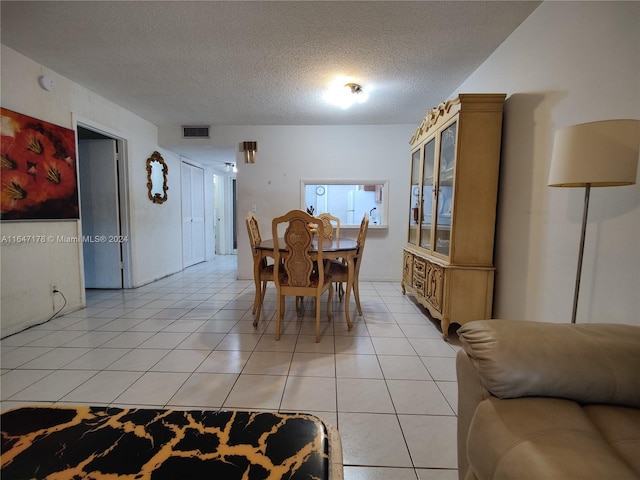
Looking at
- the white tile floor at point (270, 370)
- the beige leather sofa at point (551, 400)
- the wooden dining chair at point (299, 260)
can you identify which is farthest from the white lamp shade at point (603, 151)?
the wooden dining chair at point (299, 260)

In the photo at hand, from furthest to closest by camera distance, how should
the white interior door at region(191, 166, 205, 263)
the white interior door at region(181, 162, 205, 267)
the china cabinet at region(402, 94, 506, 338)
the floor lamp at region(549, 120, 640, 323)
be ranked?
the white interior door at region(191, 166, 205, 263), the white interior door at region(181, 162, 205, 267), the china cabinet at region(402, 94, 506, 338), the floor lamp at region(549, 120, 640, 323)

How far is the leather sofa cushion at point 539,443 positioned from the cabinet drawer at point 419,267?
195 centimetres

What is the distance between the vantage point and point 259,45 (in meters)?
A: 2.19

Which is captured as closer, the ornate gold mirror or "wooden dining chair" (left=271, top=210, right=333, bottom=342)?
"wooden dining chair" (left=271, top=210, right=333, bottom=342)

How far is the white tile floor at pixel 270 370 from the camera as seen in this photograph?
1.31m

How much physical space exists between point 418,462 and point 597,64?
6.98 feet

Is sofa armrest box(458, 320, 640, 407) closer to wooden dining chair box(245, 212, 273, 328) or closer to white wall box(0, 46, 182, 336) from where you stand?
wooden dining chair box(245, 212, 273, 328)

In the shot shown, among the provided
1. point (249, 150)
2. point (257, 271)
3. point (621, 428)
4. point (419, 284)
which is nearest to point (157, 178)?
point (249, 150)

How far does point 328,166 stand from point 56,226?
3.26 meters

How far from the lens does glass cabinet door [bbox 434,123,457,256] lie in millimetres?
2352

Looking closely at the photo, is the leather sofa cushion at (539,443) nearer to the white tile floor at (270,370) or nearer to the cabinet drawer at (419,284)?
the white tile floor at (270,370)

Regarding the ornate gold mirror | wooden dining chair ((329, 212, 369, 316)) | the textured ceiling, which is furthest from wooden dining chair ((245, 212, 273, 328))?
the ornate gold mirror

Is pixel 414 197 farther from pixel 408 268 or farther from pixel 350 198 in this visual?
pixel 350 198

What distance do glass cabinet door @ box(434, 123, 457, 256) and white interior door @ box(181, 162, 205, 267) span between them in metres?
4.39
